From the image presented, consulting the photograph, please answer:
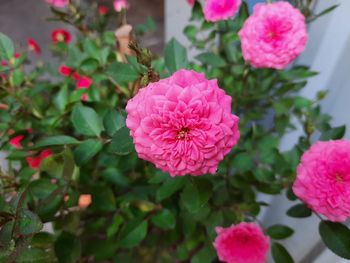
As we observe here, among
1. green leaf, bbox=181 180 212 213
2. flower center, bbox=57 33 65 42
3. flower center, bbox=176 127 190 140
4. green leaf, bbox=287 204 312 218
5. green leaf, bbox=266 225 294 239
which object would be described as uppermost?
flower center, bbox=57 33 65 42

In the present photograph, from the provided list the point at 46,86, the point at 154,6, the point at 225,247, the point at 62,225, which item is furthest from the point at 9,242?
the point at 154,6

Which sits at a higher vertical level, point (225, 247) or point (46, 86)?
point (46, 86)

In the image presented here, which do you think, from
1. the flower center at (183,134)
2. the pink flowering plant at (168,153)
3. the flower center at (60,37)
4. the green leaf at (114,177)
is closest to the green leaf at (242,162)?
the pink flowering plant at (168,153)

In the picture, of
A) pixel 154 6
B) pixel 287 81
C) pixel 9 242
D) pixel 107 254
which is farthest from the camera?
pixel 154 6

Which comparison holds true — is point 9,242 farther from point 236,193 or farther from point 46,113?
point 236,193

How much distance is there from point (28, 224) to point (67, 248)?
0.19 meters

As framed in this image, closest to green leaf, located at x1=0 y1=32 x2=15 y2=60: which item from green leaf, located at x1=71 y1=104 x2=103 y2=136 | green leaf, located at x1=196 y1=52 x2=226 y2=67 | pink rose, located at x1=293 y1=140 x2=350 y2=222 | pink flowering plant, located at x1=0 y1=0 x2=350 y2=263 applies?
pink flowering plant, located at x1=0 y1=0 x2=350 y2=263

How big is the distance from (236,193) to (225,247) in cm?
27

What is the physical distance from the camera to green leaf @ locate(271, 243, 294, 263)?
54 cm

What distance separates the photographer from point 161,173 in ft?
1.81

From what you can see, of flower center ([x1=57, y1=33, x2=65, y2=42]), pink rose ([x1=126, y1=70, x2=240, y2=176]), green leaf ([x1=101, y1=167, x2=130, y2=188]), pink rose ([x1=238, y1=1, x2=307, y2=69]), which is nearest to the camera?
pink rose ([x1=126, y1=70, x2=240, y2=176])

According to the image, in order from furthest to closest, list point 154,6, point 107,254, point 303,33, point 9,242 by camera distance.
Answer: point 154,6 < point 107,254 < point 303,33 < point 9,242

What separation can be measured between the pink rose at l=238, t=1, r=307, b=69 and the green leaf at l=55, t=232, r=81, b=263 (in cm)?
45

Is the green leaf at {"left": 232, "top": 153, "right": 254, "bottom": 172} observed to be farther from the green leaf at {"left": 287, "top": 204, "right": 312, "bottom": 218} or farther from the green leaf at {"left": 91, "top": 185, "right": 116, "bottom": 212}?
the green leaf at {"left": 91, "top": 185, "right": 116, "bottom": 212}
